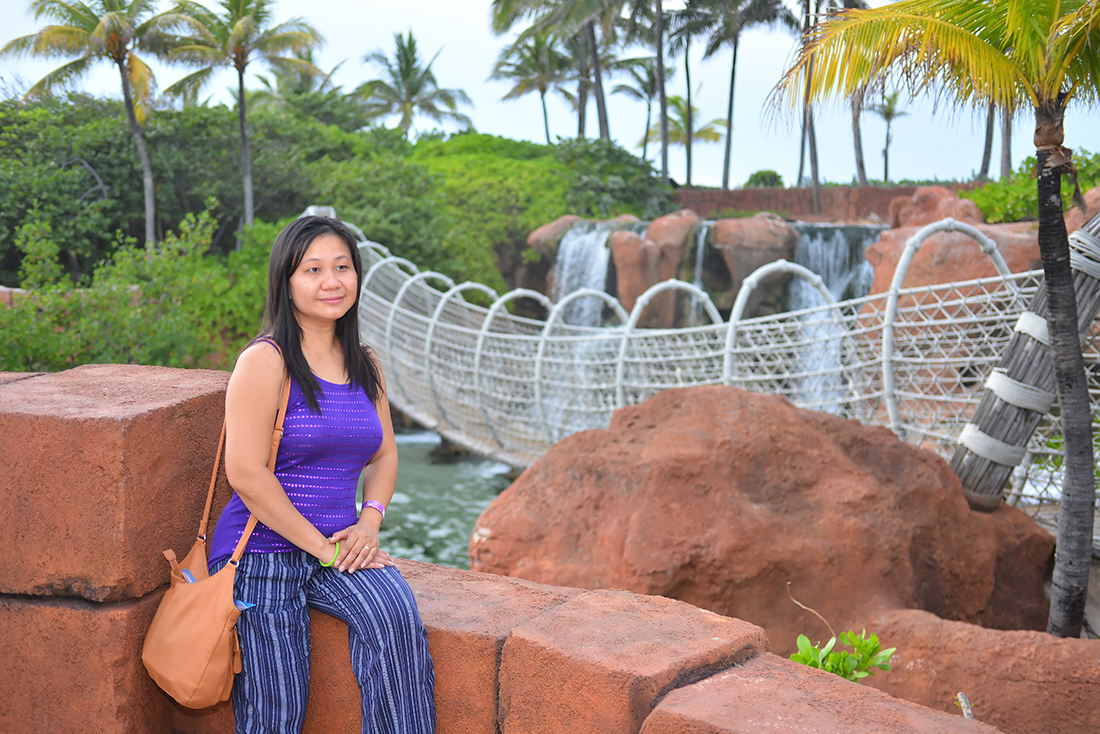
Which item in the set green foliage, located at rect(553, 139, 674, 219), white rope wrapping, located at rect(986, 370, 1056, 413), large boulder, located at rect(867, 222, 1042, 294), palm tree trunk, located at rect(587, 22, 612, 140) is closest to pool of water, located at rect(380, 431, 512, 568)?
white rope wrapping, located at rect(986, 370, 1056, 413)

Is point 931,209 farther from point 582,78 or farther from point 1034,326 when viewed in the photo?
point 582,78

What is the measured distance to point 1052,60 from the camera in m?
2.51

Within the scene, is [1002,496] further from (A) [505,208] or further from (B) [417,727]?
(A) [505,208]

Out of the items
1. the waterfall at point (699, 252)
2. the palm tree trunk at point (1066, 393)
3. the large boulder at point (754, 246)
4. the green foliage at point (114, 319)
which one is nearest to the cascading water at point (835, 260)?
the large boulder at point (754, 246)

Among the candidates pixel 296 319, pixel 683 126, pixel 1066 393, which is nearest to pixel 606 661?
pixel 296 319

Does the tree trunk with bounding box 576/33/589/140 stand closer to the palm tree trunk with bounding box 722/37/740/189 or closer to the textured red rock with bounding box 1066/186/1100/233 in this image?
the palm tree trunk with bounding box 722/37/740/189

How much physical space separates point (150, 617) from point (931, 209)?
10.3 meters

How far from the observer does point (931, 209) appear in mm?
10078

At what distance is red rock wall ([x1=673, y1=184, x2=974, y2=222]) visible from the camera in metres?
18.8

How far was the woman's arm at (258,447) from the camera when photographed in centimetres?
145

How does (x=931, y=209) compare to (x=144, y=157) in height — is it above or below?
below

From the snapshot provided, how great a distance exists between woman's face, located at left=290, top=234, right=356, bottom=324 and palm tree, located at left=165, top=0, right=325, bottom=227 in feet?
41.1

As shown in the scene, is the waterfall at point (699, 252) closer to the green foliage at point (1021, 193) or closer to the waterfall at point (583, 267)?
the waterfall at point (583, 267)

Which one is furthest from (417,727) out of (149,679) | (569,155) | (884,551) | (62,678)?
(569,155)
